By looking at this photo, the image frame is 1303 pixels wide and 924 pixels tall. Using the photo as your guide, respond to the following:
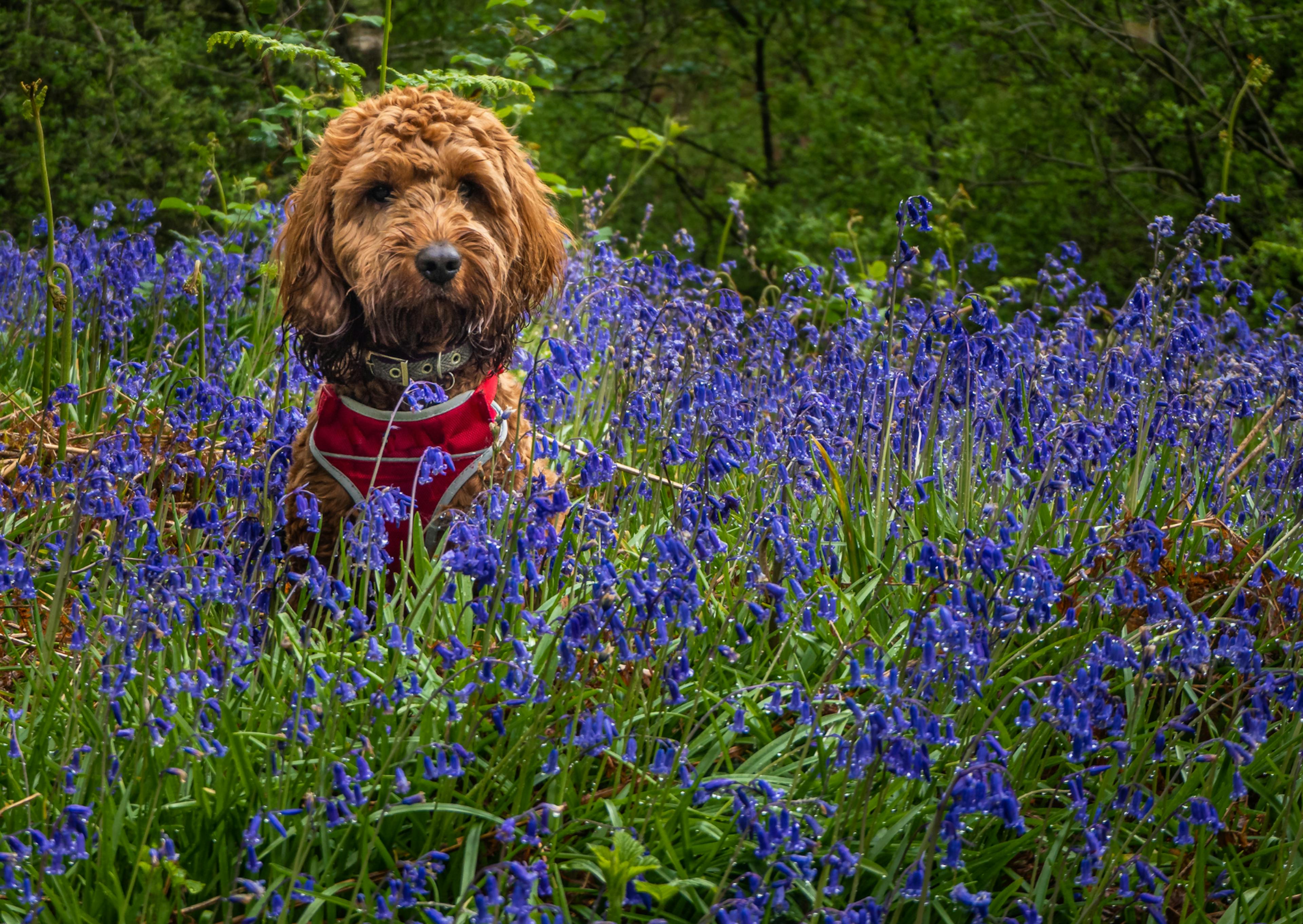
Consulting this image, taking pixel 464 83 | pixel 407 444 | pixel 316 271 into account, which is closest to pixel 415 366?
pixel 407 444

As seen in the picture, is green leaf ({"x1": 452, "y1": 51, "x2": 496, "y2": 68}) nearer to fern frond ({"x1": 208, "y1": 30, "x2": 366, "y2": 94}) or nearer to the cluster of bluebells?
fern frond ({"x1": 208, "y1": 30, "x2": 366, "y2": 94})

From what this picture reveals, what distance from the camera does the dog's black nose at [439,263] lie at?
3391 mm

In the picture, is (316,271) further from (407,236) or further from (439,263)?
(439,263)

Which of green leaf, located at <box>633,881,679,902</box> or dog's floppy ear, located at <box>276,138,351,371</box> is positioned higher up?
dog's floppy ear, located at <box>276,138,351,371</box>

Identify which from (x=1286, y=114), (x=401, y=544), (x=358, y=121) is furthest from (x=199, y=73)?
(x=1286, y=114)

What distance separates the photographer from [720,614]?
3111mm

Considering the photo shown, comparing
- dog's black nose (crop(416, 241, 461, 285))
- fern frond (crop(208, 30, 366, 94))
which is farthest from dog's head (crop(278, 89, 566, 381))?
fern frond (crop(208, 30, 366, 94))

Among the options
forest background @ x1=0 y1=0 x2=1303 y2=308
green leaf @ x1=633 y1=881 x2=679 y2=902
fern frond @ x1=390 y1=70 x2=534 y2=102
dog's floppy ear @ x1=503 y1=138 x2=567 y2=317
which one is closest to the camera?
green leaf @ x1=633 y1=881 x2=679 y2=902

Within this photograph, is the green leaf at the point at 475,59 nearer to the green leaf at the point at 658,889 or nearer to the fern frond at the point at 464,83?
the fern frond at the point at 464,83

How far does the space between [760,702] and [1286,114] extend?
7.53 meters

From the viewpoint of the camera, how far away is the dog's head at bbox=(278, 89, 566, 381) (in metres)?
3.46

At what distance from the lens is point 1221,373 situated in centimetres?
542

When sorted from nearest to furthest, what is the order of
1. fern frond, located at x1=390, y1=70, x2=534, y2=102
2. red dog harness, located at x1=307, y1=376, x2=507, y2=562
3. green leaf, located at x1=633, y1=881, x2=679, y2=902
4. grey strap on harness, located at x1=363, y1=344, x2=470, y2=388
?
green leaf, located at x1=633, y1=881, x2=679, y2=902
red dog harness, located at x1=307, y1=376, x2=507, y2=562
grey strap on harness, located at x1=363, y1=344, x2=470, y2=388
fern frond, located at x1=390, y1=70, x2=534, y2=102

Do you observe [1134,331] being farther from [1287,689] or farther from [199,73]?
[199,73]
